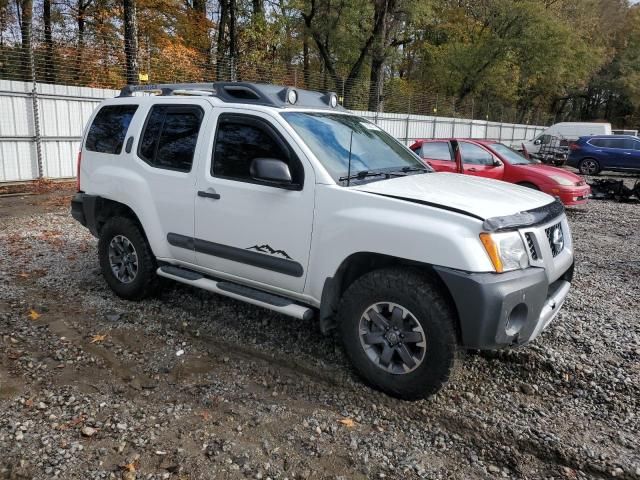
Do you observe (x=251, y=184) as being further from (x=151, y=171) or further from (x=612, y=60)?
(x=612, y=60)

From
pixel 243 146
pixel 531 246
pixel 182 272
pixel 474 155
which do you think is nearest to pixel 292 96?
pixel 243 146

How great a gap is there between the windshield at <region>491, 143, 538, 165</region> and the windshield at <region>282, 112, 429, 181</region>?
6.74m

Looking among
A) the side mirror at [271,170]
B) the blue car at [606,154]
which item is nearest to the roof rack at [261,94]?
the side mirror at [271,170]

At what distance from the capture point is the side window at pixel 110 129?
199 inches

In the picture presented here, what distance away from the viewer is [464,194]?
359 centimetres

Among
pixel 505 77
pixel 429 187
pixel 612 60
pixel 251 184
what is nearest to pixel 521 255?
pixel 429 187

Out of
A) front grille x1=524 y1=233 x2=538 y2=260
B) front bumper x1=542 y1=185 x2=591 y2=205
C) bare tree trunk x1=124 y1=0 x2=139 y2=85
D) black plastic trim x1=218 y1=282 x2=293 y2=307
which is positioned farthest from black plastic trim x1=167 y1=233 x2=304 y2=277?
bare tree trunk x1=124 y1=0 x2=139 y2=85

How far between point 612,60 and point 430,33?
26.8 m

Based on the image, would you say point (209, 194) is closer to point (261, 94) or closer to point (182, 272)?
point (182, 272)

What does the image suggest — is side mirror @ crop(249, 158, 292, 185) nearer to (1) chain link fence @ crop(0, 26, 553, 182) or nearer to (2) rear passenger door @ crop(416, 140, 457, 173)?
(2) rear passenger door @ crop(416, 140, 457, 173)

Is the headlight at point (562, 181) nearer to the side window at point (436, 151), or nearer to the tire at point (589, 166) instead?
the side window at point (436, 151)

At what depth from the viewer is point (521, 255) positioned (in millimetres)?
3207

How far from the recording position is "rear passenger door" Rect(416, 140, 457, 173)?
409 inches

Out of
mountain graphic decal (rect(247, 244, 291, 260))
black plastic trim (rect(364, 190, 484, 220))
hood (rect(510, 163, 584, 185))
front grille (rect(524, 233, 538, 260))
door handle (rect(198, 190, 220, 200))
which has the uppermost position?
black plastic trim (rect(364, 190, 484, 220))
